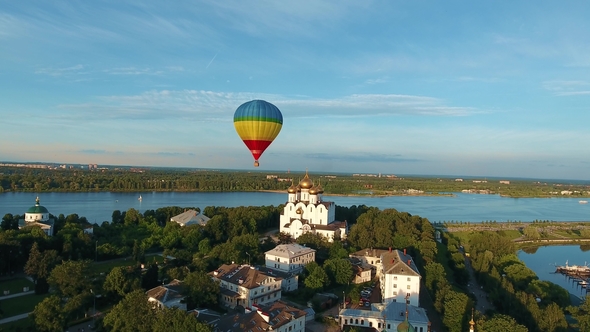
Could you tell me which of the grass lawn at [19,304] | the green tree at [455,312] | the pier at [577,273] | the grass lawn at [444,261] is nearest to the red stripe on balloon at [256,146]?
the green tree at [455,312]

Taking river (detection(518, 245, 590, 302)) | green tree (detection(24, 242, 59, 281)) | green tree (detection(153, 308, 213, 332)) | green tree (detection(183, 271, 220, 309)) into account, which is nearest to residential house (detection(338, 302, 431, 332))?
green tree (detection(183, 271, 220, 309))

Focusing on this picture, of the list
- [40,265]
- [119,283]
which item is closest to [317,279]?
[119,283]

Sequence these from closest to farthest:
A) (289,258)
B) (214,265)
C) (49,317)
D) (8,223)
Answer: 1. (49,317)
2. (214,265)
3. (289,258)
4. (8,223)

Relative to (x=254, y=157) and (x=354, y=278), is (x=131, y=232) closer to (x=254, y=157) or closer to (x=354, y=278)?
(x=254, y=157)

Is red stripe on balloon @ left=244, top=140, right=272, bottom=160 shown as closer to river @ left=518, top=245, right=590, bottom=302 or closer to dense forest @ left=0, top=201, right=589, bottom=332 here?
dense forest @ left=0, top=201, right=589, bottom=332

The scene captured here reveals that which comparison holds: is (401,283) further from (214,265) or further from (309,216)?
→ (309,216)

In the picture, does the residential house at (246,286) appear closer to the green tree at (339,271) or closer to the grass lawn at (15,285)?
the green tree at (339,271)
